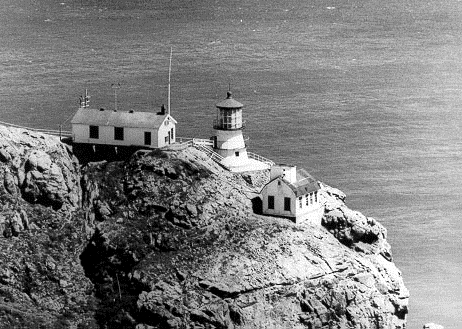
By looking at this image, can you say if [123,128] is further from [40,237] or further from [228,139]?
[40,237]

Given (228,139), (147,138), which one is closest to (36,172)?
(147,138)

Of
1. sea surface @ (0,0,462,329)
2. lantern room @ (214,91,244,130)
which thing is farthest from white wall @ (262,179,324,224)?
sea surface @ (0,0,462,329)

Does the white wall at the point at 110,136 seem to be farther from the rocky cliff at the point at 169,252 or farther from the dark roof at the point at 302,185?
the dark roof at the point at 302,185

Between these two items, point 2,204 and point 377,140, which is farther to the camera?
point 377,140

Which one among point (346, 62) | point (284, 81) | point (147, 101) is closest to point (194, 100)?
point (147, 101)

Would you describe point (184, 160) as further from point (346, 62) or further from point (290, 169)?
point (346, 62)

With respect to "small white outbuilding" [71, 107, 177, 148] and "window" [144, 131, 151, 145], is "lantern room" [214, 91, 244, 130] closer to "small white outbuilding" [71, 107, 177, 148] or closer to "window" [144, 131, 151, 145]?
"small white outbuilding" [71, 107, 177, 148]
